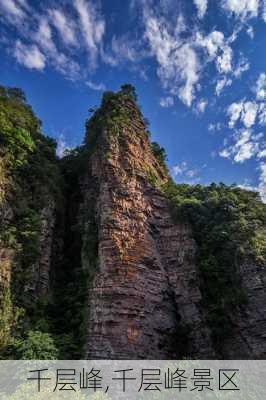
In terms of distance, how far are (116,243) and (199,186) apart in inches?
364

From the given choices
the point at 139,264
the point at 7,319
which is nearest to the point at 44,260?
the point at 7,319

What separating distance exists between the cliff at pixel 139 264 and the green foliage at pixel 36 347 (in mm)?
102

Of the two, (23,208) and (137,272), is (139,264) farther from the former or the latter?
(23,208)

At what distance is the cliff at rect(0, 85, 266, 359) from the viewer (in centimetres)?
1819

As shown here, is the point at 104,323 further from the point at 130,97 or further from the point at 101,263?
the point at 130,97

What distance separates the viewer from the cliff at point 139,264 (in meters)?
18.2

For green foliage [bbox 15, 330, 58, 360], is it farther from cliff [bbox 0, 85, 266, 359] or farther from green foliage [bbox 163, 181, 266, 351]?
green foliage [bbox 163, 181, 266, 351]

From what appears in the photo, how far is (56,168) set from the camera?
2652 cm

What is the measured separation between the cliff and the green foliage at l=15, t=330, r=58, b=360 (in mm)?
102

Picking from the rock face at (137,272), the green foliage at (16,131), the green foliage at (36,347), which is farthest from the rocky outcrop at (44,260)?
the green foliage at (16,131)

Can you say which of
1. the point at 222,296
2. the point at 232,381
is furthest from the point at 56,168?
the point at 232,381

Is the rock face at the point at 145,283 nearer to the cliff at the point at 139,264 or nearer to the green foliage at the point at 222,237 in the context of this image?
the cliff at the point at 139,264

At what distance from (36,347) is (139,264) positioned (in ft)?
21.1

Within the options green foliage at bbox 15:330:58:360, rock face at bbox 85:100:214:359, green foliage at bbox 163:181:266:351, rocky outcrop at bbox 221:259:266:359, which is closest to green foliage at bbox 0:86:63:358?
green foliage at bbox 15:330:58:360
